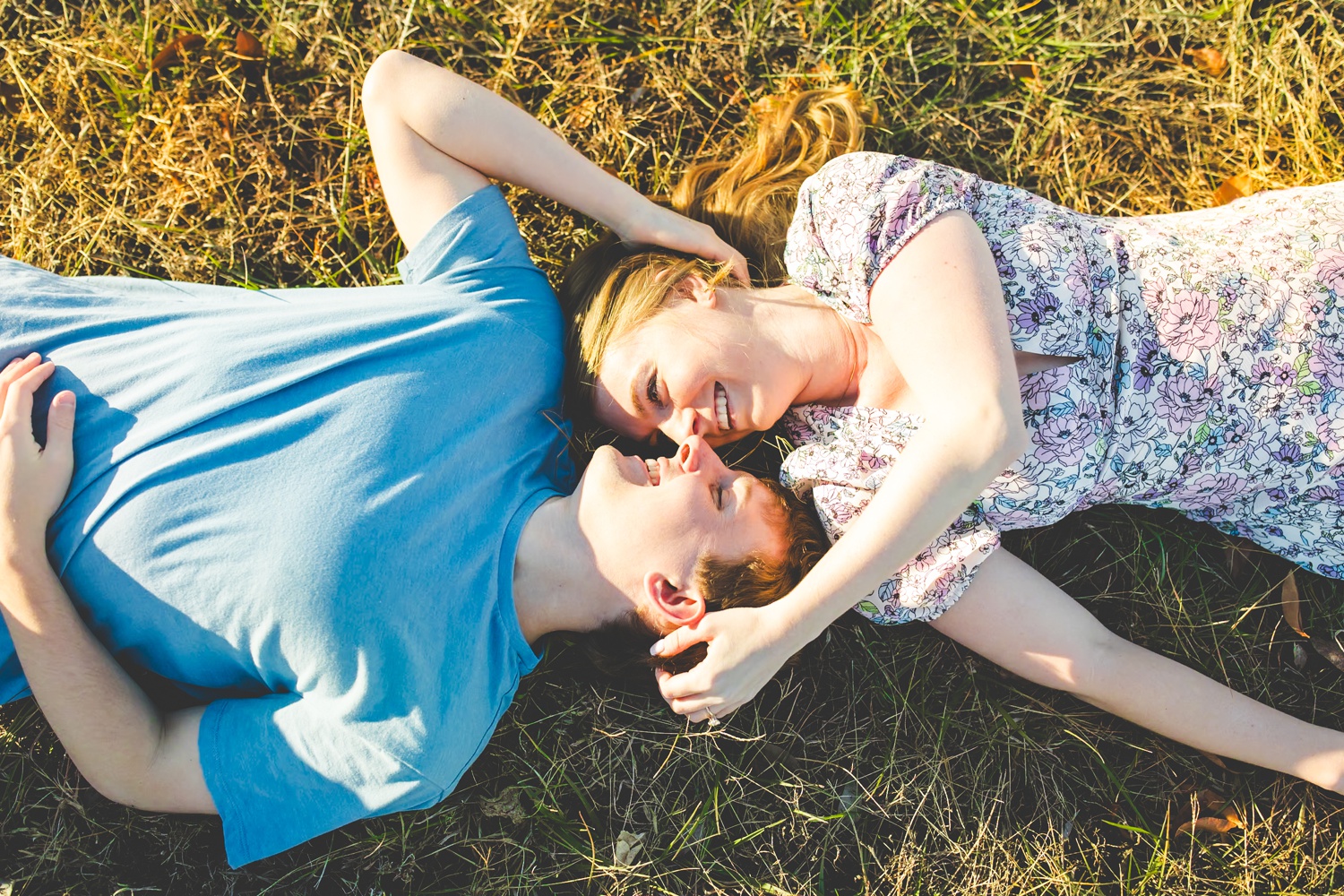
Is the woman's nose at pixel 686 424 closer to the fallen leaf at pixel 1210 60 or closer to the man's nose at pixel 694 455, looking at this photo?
the man's nose at pixel 694 455

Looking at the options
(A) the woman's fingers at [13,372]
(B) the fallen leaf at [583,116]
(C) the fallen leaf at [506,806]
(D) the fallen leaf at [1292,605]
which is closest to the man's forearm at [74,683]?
(A) the woman's fingers at [13,372]

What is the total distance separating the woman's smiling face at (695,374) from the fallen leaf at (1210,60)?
94.9 inches

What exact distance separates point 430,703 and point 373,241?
204 cm

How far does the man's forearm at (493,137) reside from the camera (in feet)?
9.62

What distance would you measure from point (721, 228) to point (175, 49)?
2.49 m

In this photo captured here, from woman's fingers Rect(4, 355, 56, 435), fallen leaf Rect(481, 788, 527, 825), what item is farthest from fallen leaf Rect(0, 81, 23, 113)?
fallen leaf Rect(481, 788, 527, 825)

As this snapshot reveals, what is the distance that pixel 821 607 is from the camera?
262 cm

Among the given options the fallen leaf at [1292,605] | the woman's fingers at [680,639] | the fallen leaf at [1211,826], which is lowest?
the fallen leaf at [1211,826]

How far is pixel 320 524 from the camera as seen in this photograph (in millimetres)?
2508

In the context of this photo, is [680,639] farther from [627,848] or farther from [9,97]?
[9,97]

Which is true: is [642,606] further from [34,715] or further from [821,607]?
[34,715]

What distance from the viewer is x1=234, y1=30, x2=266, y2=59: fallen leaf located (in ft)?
11.8

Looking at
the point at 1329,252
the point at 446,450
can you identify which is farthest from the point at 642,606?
the point at 1329,252

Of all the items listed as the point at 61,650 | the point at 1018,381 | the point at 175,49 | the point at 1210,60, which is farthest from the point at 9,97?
the point at 1210,60
